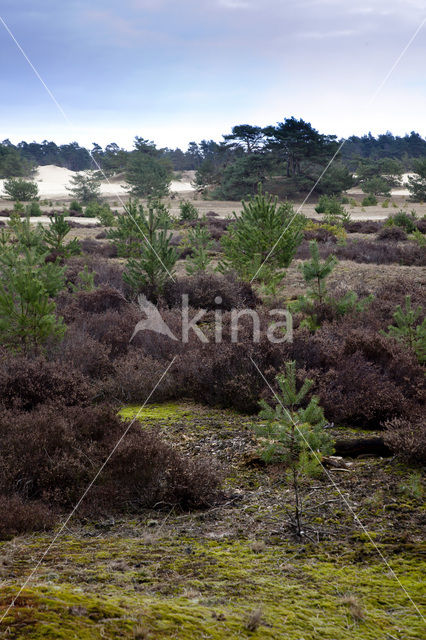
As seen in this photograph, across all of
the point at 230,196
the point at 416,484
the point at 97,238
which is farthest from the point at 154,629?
the point at 230,196

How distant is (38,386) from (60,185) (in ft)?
247

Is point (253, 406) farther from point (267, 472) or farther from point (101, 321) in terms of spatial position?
point (101, 321)

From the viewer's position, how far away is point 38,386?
19.4 ft

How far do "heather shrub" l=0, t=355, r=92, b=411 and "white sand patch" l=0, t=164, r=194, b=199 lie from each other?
161ft

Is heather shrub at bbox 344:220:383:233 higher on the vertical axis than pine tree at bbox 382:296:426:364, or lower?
higher

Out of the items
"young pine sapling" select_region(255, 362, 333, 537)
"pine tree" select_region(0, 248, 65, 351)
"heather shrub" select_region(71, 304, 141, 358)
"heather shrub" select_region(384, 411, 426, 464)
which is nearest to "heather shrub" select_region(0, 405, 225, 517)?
"young pine sapling" select_region(255, 362, 333, 537)

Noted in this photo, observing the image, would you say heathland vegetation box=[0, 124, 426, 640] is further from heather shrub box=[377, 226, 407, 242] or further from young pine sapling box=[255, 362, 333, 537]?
heather shrub box=[377, 226, 407, 242]

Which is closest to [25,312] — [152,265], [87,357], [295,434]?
[87,357]

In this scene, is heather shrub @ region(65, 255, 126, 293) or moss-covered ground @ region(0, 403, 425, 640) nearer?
moss-covered ground @ region(0, 403, 425, 640)

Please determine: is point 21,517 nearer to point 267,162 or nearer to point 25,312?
point 25,312

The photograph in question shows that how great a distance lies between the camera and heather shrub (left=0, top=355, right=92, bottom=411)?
18.9ft

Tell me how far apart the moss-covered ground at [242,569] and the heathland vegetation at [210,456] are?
13mm

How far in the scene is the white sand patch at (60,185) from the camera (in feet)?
204

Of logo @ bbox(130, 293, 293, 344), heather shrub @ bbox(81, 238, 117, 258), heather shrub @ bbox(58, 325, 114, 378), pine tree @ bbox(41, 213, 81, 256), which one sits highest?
pine tree @ bbox(41, 213, 81, 256)
